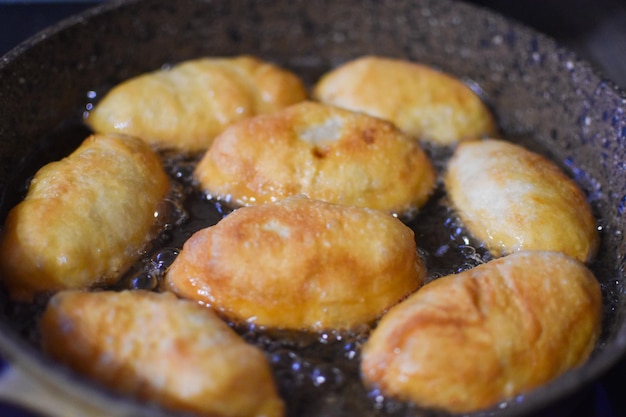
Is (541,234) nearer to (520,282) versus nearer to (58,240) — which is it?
(520,282)

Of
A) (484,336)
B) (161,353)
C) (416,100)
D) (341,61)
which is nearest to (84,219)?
(161,353)

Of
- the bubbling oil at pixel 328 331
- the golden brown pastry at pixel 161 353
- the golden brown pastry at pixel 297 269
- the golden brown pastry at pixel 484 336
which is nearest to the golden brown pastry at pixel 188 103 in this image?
the bubbling oil at pixel 328 331

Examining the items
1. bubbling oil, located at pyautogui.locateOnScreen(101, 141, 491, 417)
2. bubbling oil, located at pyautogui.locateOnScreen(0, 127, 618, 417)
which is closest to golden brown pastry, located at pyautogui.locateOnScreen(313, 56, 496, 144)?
bubbling oil, located at pyautogui.locateOnScreen(101, 141, 491, 417)

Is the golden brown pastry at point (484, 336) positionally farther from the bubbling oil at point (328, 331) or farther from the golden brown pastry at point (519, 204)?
the golden brown pastry at point (519, 204)

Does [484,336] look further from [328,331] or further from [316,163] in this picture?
[316,163]

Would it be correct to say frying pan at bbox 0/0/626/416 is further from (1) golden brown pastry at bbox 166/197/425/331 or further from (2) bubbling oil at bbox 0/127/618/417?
(1) golden brown pastry at bbox 166/197/425/331

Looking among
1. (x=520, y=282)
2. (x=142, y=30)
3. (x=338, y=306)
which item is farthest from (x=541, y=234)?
(x=142, y=30)
